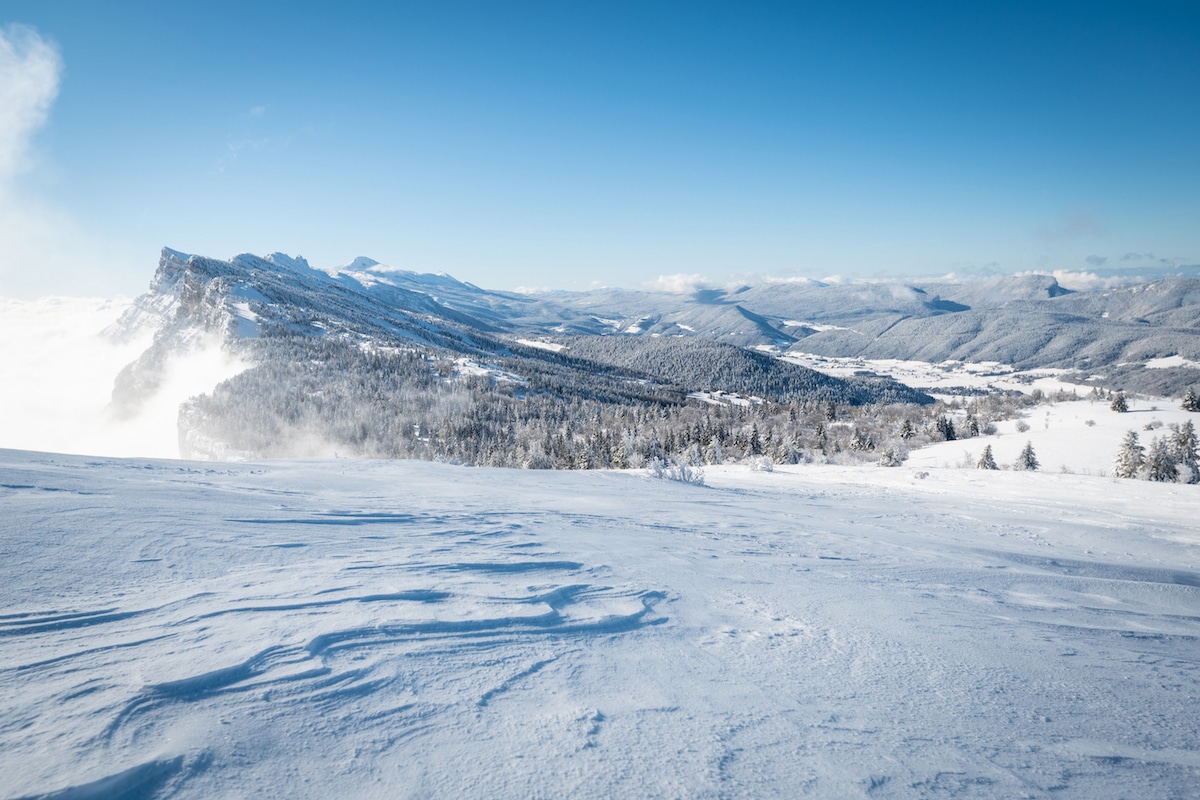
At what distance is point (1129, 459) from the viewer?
71.2ft

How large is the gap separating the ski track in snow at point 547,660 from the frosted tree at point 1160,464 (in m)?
18.2

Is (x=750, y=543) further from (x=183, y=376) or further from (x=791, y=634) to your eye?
(x=183, y=376)

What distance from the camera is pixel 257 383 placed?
3017 inches

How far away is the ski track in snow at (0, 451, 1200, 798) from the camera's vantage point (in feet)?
7.45

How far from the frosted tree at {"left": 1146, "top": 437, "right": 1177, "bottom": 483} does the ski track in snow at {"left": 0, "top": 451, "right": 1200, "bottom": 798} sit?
18213mm

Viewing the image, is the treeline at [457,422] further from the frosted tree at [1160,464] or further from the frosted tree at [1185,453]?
the frosted tree at [1185,453]

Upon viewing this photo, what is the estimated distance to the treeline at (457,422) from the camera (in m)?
51.9

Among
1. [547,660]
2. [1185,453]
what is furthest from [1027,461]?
[547,660]

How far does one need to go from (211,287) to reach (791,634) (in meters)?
151

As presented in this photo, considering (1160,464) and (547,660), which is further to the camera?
(1160,464)

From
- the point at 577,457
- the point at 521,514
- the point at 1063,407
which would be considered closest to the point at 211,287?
the point at 577,457

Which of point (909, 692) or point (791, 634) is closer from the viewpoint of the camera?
point (909, 692)

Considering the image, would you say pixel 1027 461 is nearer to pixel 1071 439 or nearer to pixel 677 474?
pixel 1071 439

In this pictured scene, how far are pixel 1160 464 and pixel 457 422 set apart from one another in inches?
2857
